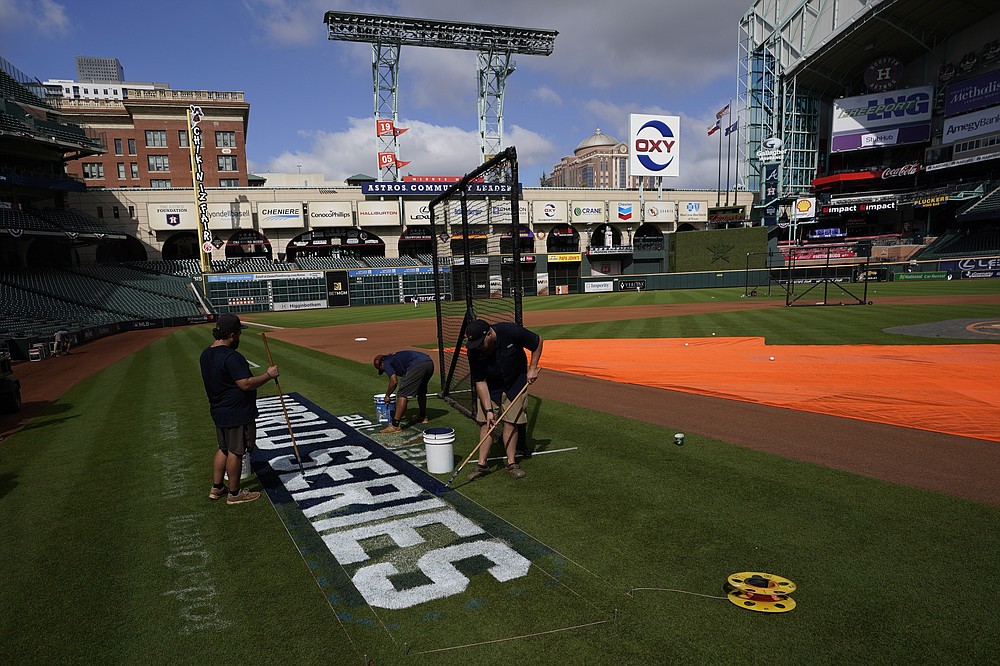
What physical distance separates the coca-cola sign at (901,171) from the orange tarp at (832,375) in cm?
6880

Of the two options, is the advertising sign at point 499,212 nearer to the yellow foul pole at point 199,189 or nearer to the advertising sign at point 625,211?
the yellow foul pole at point 199,189

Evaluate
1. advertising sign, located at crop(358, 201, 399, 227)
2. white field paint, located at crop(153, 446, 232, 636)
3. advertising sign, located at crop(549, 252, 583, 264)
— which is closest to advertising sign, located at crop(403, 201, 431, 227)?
advertising sign, located at crop(358, 201, 399, 227)

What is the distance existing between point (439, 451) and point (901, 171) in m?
84.4

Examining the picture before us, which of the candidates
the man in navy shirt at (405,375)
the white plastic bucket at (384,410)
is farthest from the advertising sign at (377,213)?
the man in navy shirt at (405,375)

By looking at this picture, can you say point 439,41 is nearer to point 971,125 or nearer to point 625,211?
point 625,211

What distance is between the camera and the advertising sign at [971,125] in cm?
5978

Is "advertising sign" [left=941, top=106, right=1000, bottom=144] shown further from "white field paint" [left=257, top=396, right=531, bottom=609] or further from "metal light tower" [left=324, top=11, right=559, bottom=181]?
"white field paint" [left=257, top=396, right=531, bottom=609]

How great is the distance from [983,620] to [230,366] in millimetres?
7545

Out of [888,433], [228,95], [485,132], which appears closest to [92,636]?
[888,433]

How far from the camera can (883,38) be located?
6744 centimetres

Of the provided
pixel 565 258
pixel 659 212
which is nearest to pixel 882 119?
pixel 659 212

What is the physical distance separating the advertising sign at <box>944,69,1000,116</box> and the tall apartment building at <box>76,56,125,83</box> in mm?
231690

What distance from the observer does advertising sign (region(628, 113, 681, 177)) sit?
6375cm

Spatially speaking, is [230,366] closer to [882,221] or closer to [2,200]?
[2,200]
